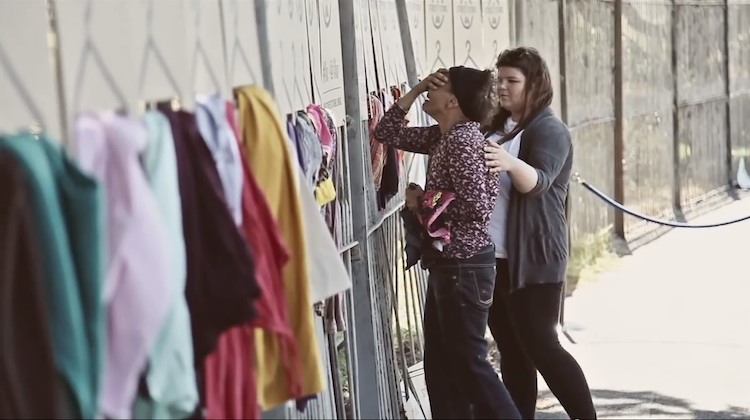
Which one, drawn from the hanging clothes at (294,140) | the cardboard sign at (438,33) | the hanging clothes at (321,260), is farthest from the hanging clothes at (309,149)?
the cardboard sign at (438,33)

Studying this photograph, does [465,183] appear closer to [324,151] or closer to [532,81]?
[324,151]

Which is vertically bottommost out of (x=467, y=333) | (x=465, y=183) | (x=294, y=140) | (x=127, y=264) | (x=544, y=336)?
(x=544, y=336)

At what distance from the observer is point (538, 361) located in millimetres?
4188

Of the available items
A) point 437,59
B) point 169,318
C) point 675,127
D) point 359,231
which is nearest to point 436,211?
point 359,231

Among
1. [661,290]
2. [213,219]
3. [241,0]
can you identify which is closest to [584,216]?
[661,290]

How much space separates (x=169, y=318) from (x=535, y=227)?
249cm

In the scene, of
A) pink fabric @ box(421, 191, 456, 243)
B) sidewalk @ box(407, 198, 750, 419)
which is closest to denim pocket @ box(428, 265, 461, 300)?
pink fabric @ box(421, 191, 456, 243)

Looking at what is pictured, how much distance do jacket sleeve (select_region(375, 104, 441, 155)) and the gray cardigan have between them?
0.40m

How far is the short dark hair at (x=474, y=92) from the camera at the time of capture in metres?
3.74

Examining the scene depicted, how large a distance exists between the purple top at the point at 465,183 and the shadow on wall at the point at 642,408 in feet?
6.06

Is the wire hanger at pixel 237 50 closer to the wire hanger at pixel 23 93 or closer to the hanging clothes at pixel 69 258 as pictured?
the wire hanger at pixel 23 93

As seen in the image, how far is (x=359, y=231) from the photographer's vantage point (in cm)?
390

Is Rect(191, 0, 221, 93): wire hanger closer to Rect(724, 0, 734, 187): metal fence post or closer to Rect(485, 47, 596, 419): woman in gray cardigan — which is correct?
Rect(485, 47, 596, 419): woman in gray cardigan

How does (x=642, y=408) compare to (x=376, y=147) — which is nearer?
(x=376, y=147)
